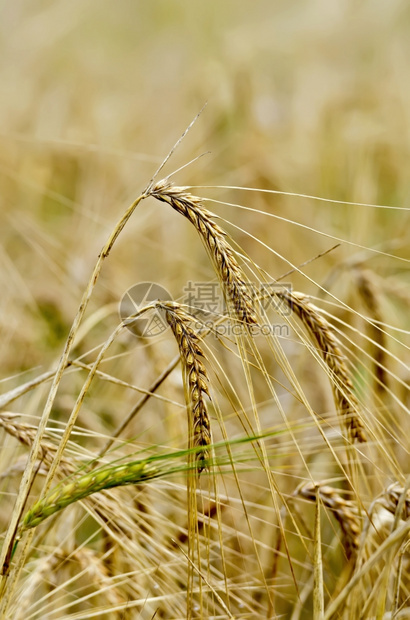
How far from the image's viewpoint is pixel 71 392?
1.43 meters

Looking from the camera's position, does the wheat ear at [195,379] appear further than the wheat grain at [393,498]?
No

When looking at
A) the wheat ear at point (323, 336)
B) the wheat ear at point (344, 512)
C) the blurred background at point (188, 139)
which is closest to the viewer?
the wheat ear at point (323, 336)

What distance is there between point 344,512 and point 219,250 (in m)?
0.43

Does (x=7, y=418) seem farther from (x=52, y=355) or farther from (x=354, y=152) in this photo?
(x=354, y=152)

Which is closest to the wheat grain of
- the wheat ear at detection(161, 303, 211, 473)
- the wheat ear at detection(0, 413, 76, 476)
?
the wheat ear at detection(161, 303, 211, 473)

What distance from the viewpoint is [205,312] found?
665mm

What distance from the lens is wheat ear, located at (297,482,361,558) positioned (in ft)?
2.63

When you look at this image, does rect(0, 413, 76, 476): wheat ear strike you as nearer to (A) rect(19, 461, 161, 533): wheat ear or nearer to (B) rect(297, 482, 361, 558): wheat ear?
(A) rect(19, 461, 161, 533): wheat ear

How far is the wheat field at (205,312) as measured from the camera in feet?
1.99

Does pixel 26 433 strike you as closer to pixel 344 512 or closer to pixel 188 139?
pixel 344 512

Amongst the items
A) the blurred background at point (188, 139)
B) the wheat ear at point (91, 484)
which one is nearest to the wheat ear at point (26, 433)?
the wheat ear at point (91, 484)

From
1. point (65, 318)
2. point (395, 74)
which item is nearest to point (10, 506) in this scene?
point (65, 318)

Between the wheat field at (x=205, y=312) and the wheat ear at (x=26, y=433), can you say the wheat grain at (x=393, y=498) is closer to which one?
the wheat field at (x=205, y=312)

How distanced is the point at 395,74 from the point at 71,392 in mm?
2246
